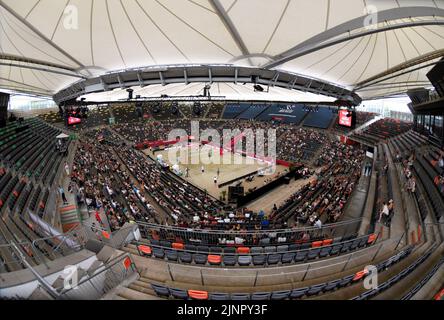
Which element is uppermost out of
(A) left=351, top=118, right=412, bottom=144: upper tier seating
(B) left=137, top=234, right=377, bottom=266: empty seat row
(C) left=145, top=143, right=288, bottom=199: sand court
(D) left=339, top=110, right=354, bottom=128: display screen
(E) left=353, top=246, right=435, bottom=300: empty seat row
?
(D) left=339, top=110, right=354, bottom=128: display screen

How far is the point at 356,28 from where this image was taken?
7.75 meters

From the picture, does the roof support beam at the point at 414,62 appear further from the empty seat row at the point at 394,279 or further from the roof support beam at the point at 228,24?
the empty seat row at the point at 394,279

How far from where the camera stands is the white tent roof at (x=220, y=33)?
7309 mm

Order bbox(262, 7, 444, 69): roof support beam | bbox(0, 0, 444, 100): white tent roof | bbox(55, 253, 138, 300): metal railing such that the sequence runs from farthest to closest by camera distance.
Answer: bbox(0, 0, 444, 100): white tent roof, bbox(262, 7, 444, 69): roof support beam, bbox(55, 253, 138, 300): metal railing

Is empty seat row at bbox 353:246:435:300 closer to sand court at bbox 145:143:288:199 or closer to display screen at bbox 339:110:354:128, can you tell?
display screen at bbox 339:110:354:128

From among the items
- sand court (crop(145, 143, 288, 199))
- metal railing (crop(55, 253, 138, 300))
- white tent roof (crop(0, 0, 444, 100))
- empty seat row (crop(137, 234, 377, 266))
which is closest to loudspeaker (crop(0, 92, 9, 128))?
white tent roof (crop(0, 0, 444, 100))

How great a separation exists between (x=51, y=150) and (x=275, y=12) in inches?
980

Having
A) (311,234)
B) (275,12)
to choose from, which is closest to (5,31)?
(275,12)

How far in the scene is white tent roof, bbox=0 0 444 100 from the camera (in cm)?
731

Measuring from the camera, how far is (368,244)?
31.7 ft

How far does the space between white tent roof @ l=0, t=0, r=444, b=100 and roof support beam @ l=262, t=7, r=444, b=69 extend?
1.2 inches

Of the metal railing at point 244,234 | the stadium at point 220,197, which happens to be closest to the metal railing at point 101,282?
the stadium at point 220,197
